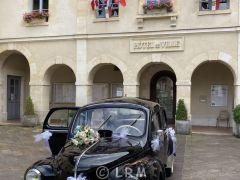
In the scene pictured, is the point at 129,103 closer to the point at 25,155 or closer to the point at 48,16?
the point at 25,155

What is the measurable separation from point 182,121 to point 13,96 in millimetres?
9643

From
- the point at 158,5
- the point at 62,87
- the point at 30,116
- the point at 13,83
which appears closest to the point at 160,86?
the point at 158,5

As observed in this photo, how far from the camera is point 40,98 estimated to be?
1847cm

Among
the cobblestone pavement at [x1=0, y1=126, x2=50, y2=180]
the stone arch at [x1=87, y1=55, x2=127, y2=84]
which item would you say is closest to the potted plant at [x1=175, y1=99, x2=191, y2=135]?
the stone arch at [x1=87, y1=55, x2=127, y2=84]

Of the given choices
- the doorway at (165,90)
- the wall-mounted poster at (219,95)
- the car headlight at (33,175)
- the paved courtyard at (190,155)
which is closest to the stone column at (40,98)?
the paved courtyard at (190,155)

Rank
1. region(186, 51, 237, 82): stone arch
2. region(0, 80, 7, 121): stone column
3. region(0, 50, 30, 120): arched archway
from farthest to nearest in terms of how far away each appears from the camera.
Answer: region(0, 50, 30, 120): arched archway
region(0, 80, 7, 121): stone column
region(186, 51, 237, 82): stone arch

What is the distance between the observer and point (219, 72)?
18000 mm

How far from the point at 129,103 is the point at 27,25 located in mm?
13289

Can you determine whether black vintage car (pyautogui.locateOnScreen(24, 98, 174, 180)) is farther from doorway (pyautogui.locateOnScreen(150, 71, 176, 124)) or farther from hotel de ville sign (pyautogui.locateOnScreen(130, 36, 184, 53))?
doorway (pyautogui.locateOnScreen(150, 71, 176, 124))

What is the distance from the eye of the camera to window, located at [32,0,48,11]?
1877 cm

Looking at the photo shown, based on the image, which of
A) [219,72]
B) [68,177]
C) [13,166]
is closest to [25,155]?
[13,166]

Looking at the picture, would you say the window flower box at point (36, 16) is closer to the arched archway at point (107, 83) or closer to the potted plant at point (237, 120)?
the arched archway at point (107, 83)

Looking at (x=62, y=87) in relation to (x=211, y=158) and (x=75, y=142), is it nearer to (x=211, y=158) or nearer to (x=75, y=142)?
(x=211, y=158)

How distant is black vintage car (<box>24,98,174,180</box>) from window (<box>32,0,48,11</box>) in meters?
12.3
